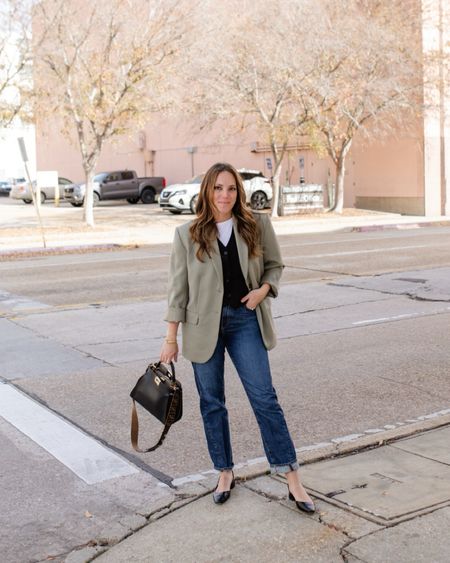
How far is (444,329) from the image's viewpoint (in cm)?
998

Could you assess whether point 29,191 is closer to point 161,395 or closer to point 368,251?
point 368,251

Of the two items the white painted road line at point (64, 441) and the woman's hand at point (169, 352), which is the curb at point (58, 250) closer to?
the white painted road line at point (64, 441)

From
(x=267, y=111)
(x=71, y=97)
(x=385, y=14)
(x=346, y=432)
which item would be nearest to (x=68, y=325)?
(x=346, y=432)

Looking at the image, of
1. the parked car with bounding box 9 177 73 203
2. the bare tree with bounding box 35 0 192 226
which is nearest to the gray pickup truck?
the parked car with bounding box 9 177 73 203

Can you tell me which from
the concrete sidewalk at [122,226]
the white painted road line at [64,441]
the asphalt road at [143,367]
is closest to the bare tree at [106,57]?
the concrete sidewalk at [122,226]

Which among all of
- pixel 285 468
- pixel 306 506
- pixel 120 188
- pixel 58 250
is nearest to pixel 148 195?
pixel 120 188

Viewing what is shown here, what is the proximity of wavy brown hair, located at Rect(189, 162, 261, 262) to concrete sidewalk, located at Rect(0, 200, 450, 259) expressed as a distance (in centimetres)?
1723

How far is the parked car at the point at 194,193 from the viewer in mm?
33500

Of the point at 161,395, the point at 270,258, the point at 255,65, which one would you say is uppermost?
the point at 255,65

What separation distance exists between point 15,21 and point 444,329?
61.0 ft

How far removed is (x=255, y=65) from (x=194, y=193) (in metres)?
6.59

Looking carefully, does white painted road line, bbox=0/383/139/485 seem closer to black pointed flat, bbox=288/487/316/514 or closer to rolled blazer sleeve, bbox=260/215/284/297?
black pointed flat, bbox=288/487/316/514

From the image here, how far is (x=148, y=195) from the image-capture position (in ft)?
145

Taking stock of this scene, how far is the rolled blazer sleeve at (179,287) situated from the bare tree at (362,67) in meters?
24.4
